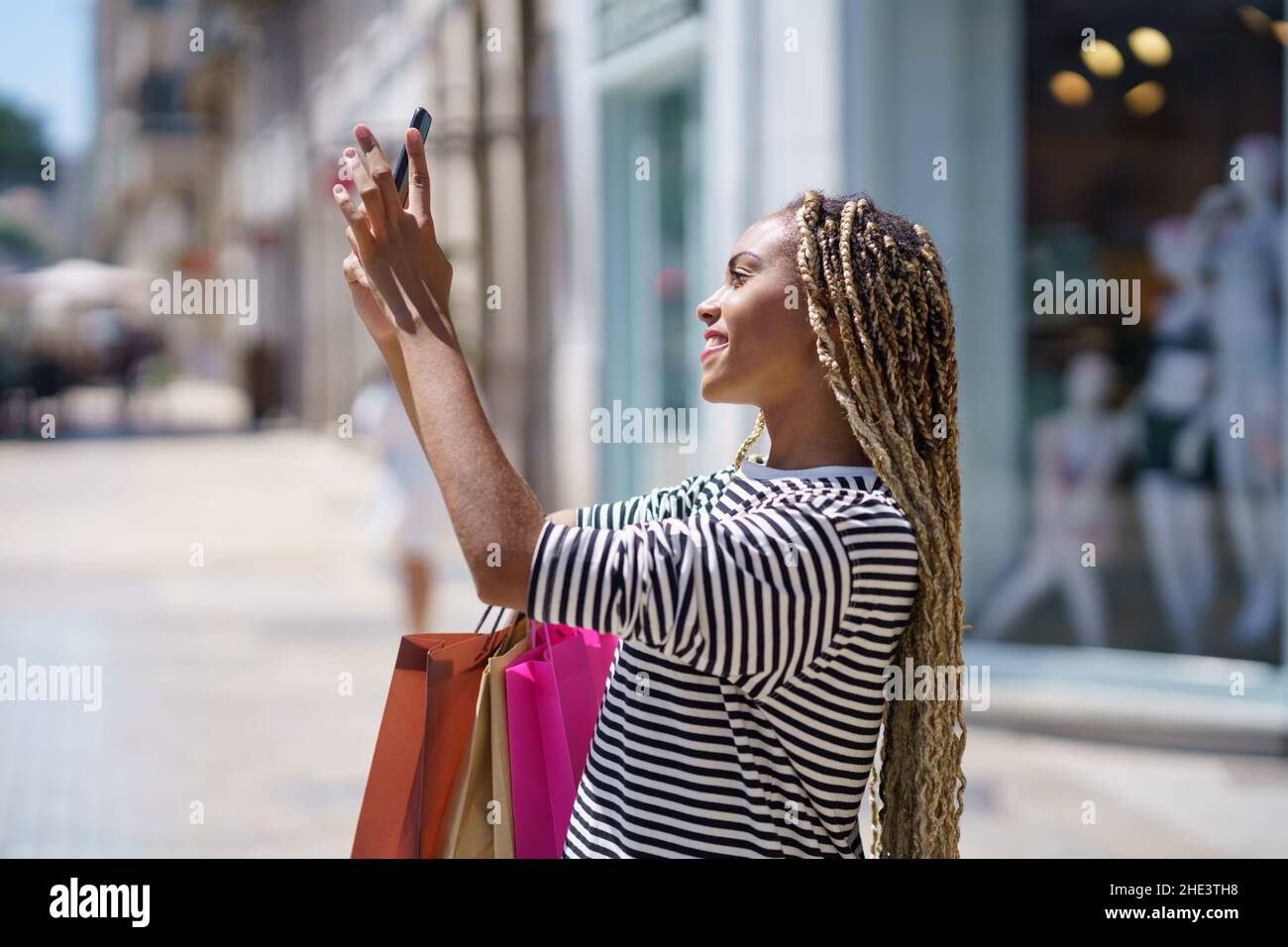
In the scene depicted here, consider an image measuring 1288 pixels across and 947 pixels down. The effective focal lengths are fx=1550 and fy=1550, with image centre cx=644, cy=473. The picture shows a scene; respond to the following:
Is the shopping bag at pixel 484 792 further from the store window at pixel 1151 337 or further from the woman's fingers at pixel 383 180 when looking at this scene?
the store window at pixel 1151 337

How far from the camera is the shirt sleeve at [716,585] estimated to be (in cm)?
161

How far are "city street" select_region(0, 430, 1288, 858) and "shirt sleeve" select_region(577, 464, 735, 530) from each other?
3.43m

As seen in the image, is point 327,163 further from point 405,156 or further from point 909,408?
point 909,408

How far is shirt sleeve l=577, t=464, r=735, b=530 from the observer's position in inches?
81.8

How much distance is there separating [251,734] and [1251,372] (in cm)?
512

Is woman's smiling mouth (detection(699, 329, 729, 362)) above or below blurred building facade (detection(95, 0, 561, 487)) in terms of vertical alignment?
below

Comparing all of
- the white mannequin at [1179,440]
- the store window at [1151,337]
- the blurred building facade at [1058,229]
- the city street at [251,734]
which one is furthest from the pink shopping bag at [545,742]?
the white mannequin at [1179,440]

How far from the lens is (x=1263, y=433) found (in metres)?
7.68

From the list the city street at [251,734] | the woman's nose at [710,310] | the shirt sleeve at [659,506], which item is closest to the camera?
the woman's nose at [710,310]

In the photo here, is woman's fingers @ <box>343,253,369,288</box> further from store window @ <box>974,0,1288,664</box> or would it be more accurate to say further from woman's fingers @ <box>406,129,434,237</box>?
store window @ <box>974,0,1288,664</box>

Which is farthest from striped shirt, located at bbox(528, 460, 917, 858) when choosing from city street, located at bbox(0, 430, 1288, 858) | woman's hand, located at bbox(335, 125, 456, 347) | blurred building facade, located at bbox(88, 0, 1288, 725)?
blurred building facade, located at bbox(88, 0, 1288, 725)

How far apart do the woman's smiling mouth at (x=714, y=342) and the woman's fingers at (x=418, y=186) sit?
38 cm
